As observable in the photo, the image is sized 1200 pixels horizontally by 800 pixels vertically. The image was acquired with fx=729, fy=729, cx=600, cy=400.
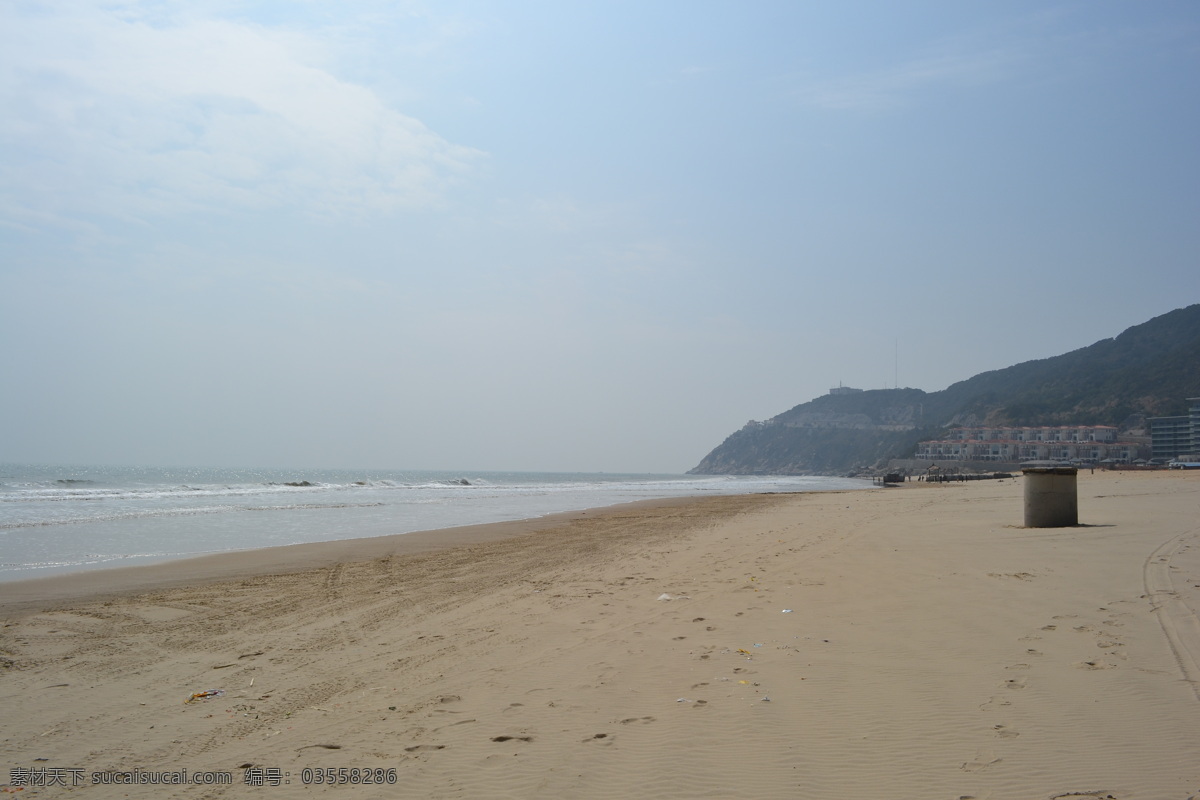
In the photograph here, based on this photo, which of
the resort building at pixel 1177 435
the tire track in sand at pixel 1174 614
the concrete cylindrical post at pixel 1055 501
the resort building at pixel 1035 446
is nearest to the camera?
the tire track in sand at pixel 1174 614

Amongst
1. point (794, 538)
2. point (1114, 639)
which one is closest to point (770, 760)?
point (1114, 639)

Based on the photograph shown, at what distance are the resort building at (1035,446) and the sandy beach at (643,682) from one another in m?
104

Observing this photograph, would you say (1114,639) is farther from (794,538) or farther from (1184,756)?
(794,538)

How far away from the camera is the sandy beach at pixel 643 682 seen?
3711 mm

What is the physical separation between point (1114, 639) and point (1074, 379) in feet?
532

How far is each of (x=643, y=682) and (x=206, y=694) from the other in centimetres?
321

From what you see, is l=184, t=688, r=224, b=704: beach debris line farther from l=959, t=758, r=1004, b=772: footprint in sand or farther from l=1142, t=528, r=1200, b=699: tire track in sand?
l=1142, t=528, r=1200, b=699: tire track in sand

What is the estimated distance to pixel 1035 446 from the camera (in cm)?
10612

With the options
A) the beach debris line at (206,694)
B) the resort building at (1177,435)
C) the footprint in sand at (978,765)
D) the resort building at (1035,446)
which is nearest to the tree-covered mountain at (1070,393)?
the resort building at (1035,446)

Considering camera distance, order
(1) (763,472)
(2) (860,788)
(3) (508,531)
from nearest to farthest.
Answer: (2) (860,788) < (3) (508,531) < (1) (763,472)

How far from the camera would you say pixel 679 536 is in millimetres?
16031

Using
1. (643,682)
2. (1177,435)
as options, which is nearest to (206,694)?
(643,682)

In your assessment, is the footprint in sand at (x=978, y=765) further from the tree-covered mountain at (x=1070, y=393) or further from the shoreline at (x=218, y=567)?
the tree-covered mountain at (x=1070, y=393)

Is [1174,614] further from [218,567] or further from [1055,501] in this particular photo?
[218,567]
